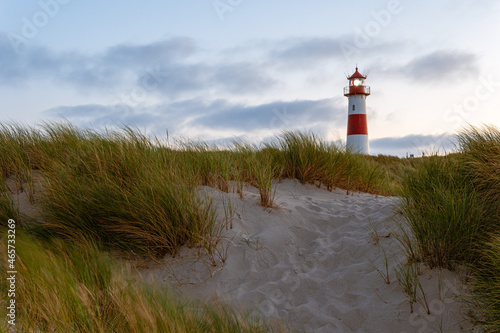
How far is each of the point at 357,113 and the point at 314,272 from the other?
A: 2306 centimetres

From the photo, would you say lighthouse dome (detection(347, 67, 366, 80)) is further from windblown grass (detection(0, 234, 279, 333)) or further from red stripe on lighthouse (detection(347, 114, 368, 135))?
windblown grass (detection(0, 234, 279, 333))

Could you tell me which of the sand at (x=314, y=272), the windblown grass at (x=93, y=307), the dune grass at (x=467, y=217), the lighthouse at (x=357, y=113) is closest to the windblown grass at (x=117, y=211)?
the windblown grass at (x=93, y=307)

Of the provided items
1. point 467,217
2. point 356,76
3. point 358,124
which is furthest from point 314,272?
point 356,76

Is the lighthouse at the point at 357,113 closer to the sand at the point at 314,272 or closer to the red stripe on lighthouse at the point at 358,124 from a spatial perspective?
the red stripe on lighthouse at the point at 358,124

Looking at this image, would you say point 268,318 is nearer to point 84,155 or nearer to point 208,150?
point 84,155

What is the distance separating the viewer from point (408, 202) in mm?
4223

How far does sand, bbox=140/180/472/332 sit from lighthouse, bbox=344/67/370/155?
20.4 meters

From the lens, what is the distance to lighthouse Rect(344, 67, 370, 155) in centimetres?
2500

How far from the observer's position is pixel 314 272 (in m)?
3.88

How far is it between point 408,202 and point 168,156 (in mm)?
3073

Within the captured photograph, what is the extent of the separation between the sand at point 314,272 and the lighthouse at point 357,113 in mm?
20392

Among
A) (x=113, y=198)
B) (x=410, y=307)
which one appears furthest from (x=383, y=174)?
(x=113, y=198)

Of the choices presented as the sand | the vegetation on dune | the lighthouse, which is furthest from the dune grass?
the lighthouse

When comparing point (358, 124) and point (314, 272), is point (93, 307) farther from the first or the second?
point (358, 124)
